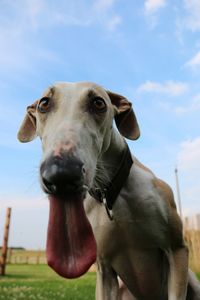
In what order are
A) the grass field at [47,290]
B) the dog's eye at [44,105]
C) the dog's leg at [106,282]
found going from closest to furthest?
the dog's eye at [44,105]
the dog's leg at [106,282]
the grass field at [47,290]

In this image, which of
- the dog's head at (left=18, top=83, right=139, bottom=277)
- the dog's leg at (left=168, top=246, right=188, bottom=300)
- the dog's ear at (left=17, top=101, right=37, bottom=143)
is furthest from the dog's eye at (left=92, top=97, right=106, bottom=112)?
the dog's leg at (left=168, top=246, right=188, bottom=300)

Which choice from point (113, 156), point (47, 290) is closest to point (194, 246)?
point (47, 290)

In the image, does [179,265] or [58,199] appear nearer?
[58,199]

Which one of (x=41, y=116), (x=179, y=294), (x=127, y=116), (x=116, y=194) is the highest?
(x=127, y=116)

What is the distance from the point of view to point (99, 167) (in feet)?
11.8

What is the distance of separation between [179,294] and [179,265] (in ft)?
0.83

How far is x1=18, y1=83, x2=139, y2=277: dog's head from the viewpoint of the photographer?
2.45m

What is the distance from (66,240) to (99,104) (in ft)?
3.64

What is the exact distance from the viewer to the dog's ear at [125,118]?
401cm

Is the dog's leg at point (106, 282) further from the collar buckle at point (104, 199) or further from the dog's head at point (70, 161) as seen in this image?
the dog's head at point (70, 161)

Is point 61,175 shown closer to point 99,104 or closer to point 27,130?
point 99,104

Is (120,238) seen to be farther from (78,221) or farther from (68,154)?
(68,154)

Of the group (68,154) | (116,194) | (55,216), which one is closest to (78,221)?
(55,216)

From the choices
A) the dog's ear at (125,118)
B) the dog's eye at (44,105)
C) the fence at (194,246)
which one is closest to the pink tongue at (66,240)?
the dog's eye at (44,105)
